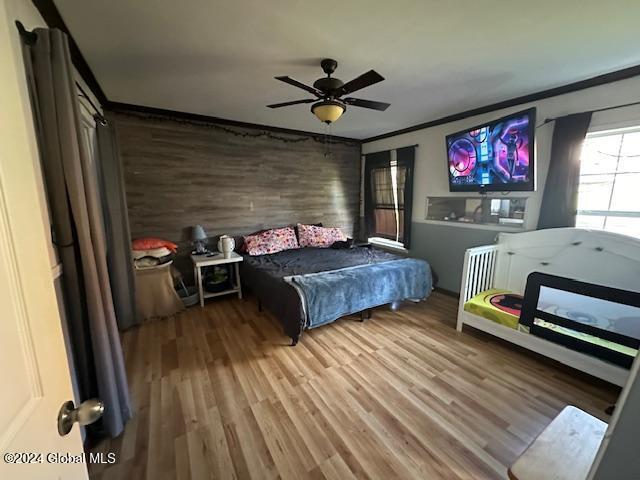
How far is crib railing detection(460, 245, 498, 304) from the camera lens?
268cm

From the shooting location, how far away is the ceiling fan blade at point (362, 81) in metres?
1.74

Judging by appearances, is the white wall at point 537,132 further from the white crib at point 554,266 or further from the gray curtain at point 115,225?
the gray curtain at point 115,225

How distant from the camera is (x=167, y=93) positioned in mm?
2715

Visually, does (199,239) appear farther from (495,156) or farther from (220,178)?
(495,156)

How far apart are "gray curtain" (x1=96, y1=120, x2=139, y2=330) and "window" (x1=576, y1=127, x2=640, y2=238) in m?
4.48

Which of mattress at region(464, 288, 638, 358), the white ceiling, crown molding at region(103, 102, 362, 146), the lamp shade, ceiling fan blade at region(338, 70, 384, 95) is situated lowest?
mattress at region(464, 288, 638, 358)

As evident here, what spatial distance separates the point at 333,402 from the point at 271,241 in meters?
2.47

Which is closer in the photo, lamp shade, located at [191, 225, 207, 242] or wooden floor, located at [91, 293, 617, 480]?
wooden floor, located at [91, 293, 617, 480]

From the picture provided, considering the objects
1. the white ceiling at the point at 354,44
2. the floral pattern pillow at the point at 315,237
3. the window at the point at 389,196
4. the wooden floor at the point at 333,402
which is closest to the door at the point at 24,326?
the wooden floor at the point at 333,402

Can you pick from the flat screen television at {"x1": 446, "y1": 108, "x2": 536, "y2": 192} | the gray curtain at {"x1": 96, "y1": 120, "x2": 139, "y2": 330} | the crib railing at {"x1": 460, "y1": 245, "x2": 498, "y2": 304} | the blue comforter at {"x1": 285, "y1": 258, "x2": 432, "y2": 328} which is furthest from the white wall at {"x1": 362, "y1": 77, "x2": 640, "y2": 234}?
the gray curtain at {"x1": 96, "y1": 120, "x2": 139, "y2": 330}

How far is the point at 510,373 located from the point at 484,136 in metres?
2.35

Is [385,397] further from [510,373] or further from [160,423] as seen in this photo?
[160,423]

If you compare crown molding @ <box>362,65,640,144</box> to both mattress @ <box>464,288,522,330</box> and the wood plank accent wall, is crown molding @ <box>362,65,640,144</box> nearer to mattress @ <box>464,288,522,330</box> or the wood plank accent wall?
the wood plank accent wall

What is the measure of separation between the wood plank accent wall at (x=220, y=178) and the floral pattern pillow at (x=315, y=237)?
13.1 inches
